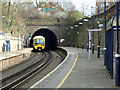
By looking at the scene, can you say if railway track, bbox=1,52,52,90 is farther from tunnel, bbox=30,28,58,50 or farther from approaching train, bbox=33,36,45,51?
tunnel, bbox=30,28,58,50

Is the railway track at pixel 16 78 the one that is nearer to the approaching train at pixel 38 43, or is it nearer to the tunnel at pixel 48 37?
the approaching train at pixel 38 43

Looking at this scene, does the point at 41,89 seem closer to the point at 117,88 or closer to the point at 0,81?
the point at 117,88

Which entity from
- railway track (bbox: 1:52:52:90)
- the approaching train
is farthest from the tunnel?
railway track (bbox: 1:52:52:90)

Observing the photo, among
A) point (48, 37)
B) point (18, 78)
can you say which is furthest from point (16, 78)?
point (48, 37)

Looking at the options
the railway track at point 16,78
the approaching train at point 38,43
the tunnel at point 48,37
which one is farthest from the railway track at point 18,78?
the tunnel at point 48,37

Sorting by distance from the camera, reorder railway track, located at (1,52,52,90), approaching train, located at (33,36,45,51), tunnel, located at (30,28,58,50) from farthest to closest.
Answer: tunnel, located at (30,28,58,50)
approaching train, located at (33,36,45,51)
railway track, located at (1,52,52,90)

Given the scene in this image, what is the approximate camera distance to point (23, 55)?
44.7 meters

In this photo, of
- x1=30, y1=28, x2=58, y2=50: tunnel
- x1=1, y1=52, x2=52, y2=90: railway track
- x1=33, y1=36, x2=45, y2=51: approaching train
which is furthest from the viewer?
x1=30, y1=28, x2=58, y2=50: tunnel

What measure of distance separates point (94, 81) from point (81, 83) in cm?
96

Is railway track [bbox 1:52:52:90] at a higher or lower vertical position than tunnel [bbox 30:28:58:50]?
lower

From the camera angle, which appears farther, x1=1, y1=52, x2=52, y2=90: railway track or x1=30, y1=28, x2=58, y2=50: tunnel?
x1=30, y1=28, x2=58, y2=50: tunnel

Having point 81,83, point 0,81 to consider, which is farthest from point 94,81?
point 0,81

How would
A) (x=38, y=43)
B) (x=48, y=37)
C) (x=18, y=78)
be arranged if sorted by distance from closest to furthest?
1. (x=18, y=78)
2. (x=38, y=43)
3. (x=48, y=37)

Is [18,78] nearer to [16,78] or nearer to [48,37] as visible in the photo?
[16,78]
